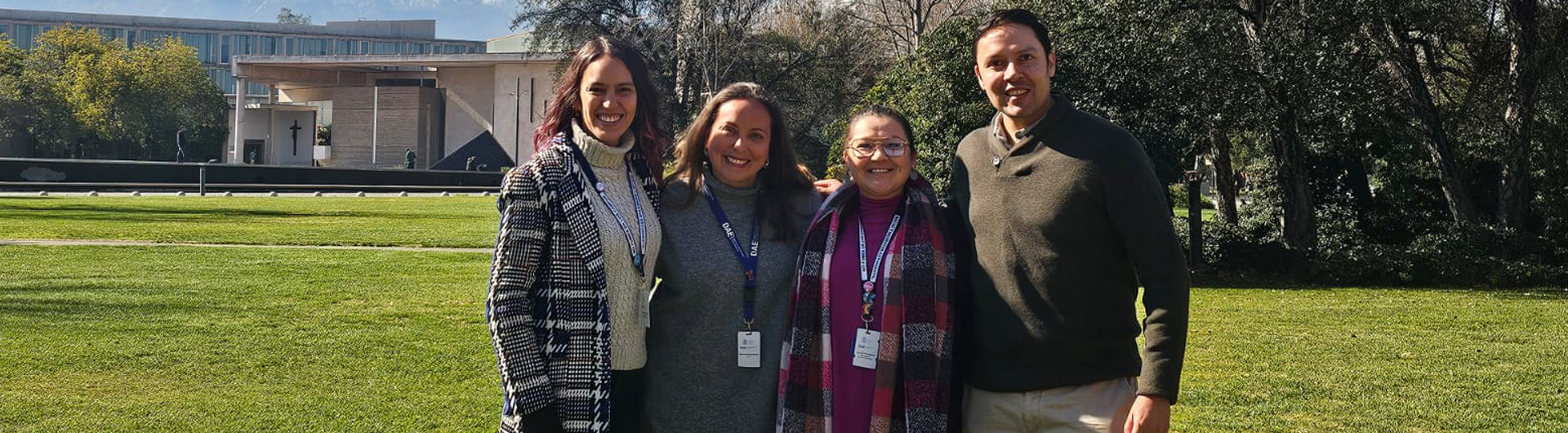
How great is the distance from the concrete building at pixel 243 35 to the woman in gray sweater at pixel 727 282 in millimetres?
97821

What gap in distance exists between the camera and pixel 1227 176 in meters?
17.3

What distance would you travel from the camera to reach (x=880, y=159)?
3012 mm

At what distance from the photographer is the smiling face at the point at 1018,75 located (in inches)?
116

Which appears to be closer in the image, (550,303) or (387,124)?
(550,303)

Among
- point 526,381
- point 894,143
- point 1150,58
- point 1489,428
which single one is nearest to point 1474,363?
point 1489,428

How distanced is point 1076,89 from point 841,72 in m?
24.3

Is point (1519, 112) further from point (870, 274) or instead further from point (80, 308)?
point (80, 308)

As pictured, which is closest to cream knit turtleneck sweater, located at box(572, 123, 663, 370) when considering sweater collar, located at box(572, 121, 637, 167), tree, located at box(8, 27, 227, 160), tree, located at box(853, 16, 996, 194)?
sweater collar, located at box(572, 121, 637, 167)

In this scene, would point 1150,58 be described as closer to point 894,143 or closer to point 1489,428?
point 1489,428

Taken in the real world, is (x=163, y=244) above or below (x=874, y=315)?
below

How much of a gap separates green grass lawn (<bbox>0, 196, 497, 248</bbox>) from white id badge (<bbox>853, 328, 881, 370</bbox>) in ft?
49.4

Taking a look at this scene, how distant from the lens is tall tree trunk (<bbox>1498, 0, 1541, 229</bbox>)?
14828mm

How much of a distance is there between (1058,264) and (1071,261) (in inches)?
1.2

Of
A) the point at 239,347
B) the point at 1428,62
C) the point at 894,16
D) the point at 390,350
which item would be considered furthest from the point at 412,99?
the point at 390,350
